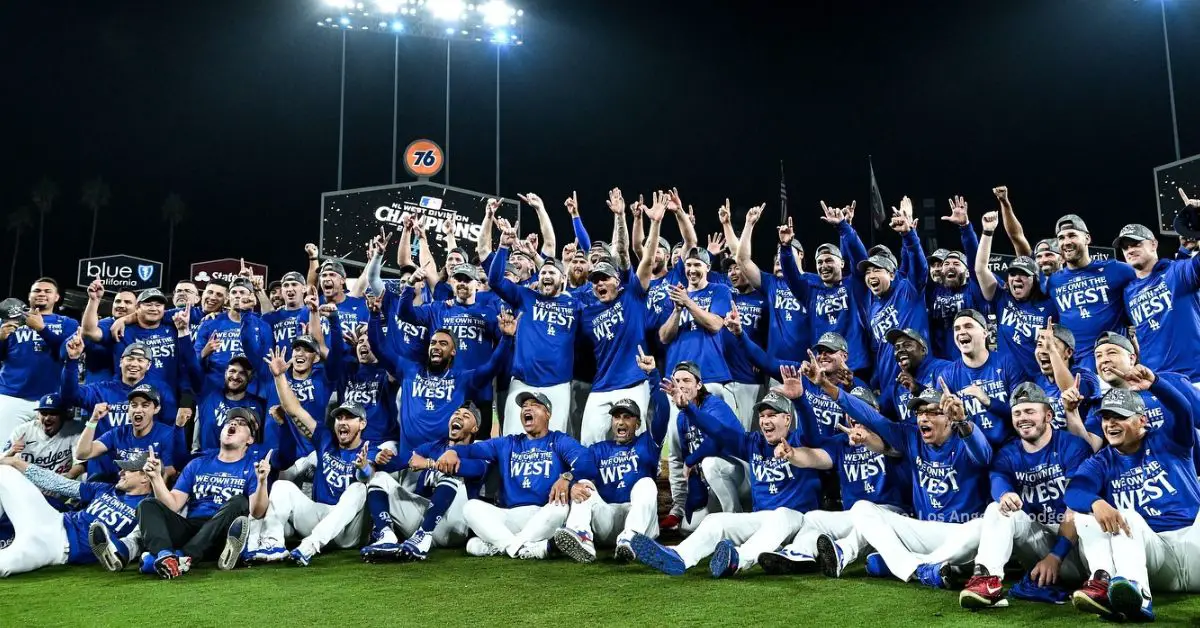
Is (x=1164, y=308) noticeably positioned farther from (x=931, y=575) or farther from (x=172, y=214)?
(x=172, y=214)

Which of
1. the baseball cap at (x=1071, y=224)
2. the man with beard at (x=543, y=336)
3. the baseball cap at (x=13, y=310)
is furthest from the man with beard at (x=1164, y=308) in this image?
the baseball cap at (x=13, y=310)

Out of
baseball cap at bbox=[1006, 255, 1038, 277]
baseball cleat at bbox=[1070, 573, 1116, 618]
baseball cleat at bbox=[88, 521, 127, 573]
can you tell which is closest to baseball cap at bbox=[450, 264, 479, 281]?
baseball cleat at bbox=[88, 521, 127, 573]

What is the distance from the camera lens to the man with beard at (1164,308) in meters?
7.07

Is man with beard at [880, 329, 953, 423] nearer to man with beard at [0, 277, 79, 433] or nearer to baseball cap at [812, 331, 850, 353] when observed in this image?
baseball cap at [812, 331, 850, 353]

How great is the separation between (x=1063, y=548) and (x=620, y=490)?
3417mm

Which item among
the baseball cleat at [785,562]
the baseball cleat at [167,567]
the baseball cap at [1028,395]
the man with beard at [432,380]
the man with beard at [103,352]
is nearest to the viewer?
the baseball cap at [1028,395]

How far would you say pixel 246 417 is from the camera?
7863mm

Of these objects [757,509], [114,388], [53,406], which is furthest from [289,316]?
[757,509]

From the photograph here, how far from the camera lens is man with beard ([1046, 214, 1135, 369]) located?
24.8ft

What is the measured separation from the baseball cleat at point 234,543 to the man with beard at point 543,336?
259cm

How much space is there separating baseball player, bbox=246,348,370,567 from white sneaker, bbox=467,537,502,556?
1072 mm

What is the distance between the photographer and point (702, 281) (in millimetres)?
8992

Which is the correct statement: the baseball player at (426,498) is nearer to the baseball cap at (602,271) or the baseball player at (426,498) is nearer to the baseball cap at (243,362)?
the baseball cap at (602,271)

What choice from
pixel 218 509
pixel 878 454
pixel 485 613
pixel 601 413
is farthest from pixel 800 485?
pixel 218 509
